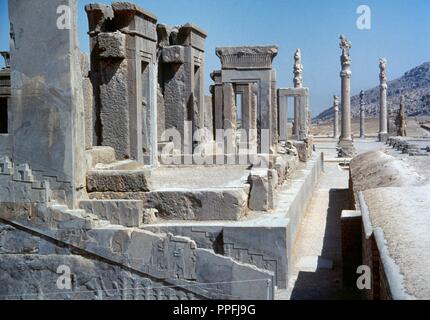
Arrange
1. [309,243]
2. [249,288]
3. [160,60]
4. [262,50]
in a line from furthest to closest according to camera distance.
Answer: [262,50] < [160,60] < [309,243] < [249,288]

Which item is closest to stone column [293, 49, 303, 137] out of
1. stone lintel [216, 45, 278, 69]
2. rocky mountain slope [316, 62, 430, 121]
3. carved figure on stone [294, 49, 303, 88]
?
carved figure on stone [294, 49, 303, 88]

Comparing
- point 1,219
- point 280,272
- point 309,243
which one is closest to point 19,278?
point 1,219

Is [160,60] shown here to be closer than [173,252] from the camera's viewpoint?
No

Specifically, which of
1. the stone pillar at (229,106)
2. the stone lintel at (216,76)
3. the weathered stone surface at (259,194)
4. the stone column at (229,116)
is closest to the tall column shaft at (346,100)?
the stone lintel at (216,76)

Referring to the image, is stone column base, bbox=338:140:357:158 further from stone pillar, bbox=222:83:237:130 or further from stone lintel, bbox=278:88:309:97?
stone pillar, bbox=222:83:237:130

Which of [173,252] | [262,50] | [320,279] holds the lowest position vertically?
[320,279]

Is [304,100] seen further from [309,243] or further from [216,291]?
[216,291]

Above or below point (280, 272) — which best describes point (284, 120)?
above

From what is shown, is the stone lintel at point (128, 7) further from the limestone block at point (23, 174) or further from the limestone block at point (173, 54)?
the limestone block at point (23, 174)

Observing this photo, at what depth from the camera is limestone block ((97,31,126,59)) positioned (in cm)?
1079

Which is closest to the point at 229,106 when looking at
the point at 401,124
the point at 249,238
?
the point at 249,238

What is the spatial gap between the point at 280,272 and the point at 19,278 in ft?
10.1

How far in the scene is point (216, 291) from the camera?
6.25m

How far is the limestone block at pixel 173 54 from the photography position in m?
14.1
